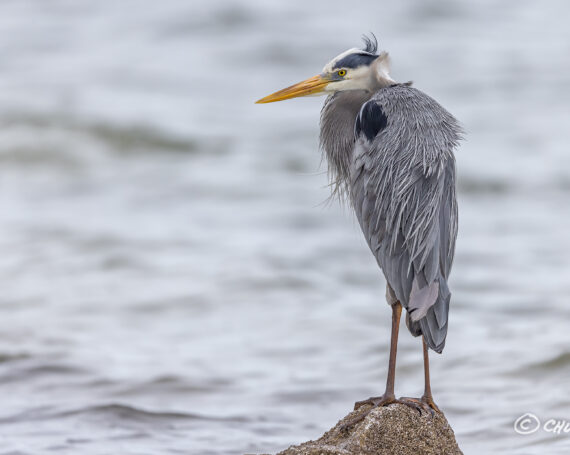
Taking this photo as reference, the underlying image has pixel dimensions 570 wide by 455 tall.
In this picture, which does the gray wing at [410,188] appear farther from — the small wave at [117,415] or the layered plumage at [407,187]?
the small wave at [117,415]

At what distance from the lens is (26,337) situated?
9.79 m

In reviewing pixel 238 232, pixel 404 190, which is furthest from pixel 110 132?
pixel 404 190

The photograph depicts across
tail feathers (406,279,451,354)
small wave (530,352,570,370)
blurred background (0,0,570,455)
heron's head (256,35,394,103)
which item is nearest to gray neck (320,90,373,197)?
heron's head (256,35,394,103)

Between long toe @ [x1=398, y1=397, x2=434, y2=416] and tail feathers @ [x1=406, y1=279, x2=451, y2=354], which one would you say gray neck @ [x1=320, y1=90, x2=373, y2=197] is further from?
long toe @ [x1=398, y1=397, x2=434, y2=416]

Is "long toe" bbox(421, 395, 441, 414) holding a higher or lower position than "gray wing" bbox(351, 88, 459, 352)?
lower

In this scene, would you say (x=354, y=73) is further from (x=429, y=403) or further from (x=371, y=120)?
(x=429, y=403)

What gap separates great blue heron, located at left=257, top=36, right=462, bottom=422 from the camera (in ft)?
18.3

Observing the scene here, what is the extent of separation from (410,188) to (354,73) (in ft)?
2.76

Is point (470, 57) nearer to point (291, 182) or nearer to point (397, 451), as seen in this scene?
point (291, 182)

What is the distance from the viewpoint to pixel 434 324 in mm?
5352

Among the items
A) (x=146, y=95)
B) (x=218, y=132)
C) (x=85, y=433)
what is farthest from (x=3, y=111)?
(x=85, y=433)

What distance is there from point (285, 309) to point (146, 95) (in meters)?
9.01
